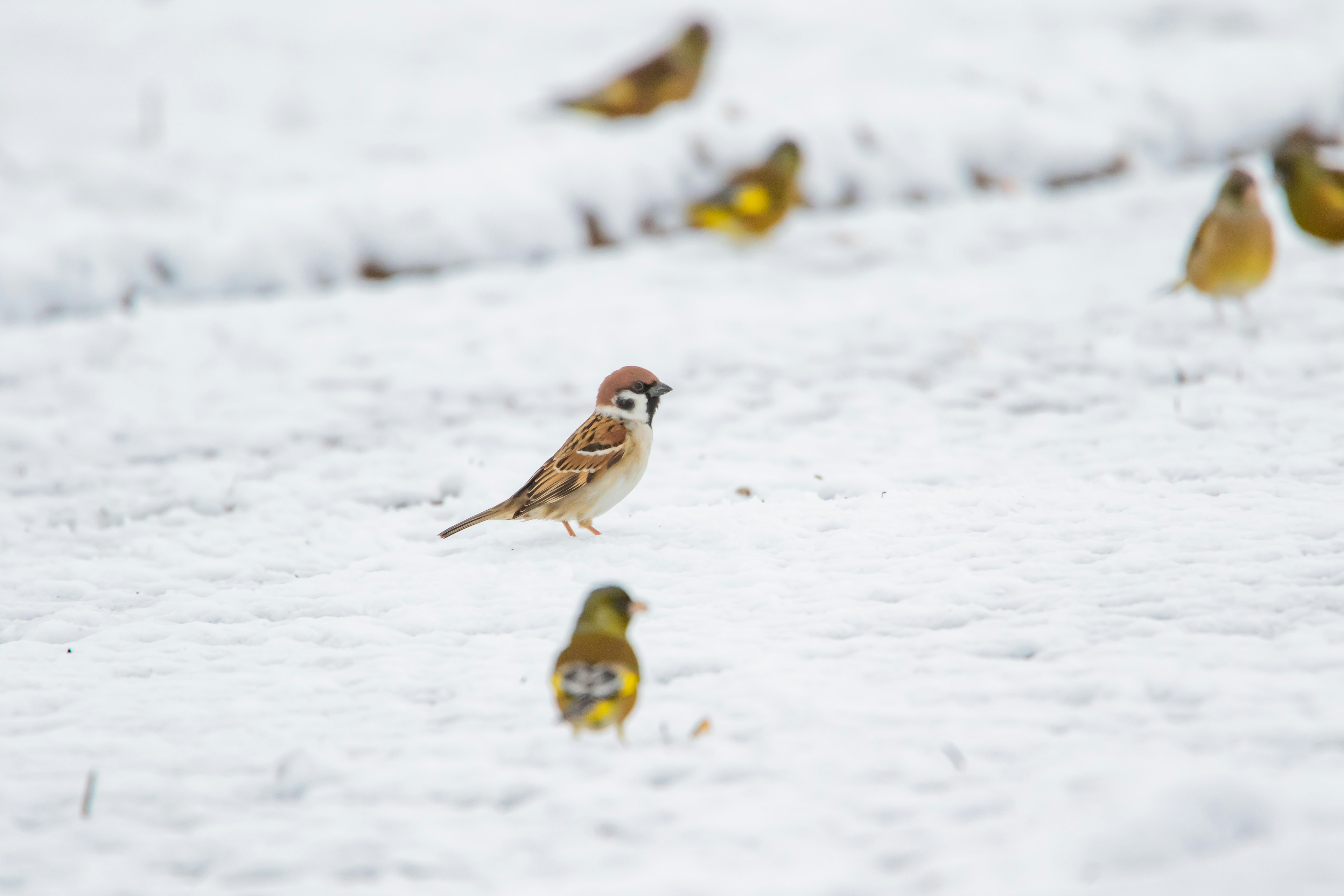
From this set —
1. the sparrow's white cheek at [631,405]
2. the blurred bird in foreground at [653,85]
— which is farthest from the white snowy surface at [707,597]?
the blurred bird in foreground at [653,85]

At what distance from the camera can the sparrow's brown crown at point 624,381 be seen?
4871mm

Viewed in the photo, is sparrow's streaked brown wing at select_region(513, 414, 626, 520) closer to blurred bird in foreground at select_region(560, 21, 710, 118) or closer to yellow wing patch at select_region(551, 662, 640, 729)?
yellow wing patch at select_region(551, 662, 640, 729)

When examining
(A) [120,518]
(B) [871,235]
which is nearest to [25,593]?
(A) [120,518]

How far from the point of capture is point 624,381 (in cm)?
488

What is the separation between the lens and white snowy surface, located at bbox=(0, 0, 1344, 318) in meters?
8.86

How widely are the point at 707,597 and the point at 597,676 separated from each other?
1.24m

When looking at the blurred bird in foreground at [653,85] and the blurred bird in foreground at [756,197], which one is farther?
the blurred bird in foreground at [653,85]

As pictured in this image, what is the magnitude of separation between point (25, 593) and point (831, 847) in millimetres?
3540

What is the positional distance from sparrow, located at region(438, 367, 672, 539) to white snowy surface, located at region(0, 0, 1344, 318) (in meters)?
4.78

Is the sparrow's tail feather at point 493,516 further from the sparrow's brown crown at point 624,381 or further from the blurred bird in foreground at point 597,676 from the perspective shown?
the blurred bird in foreground at point 597,676

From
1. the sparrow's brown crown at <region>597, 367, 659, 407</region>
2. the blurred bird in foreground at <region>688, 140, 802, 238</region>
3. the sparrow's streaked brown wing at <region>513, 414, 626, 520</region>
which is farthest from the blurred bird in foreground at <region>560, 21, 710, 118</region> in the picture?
the sparrow's streaked brown wing at <region>513, 414, 626, 520</region>

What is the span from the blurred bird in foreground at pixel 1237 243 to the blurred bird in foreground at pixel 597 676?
5.46 metres

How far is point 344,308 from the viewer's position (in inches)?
324

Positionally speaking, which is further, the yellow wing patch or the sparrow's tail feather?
the sparrow's tail feather
